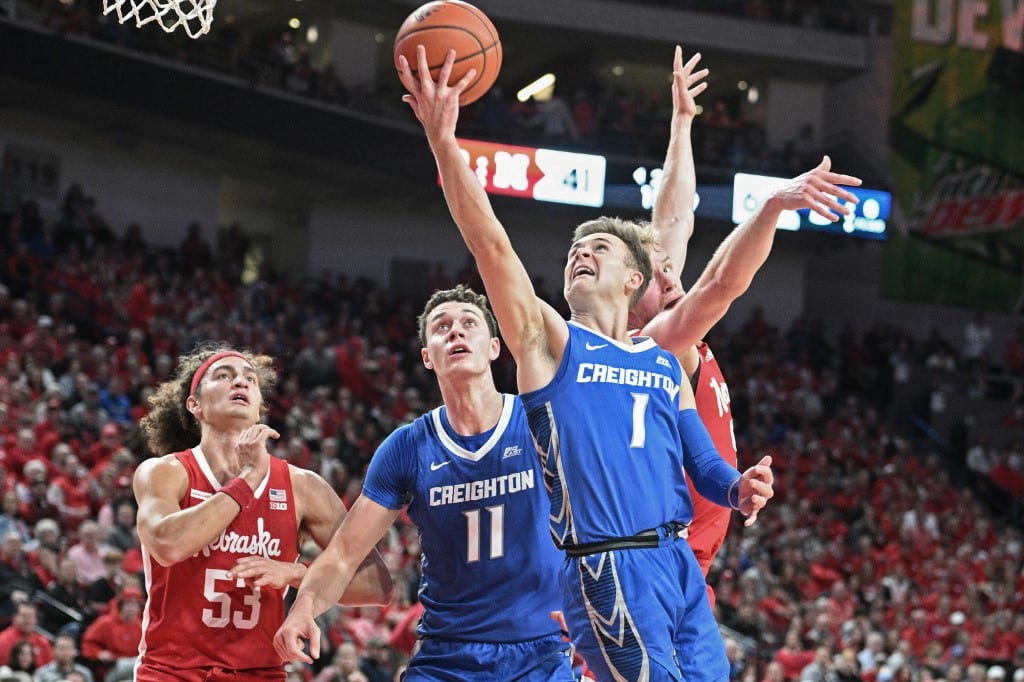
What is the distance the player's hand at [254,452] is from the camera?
175 inches

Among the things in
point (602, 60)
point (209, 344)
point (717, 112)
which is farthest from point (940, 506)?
point (209, 344)

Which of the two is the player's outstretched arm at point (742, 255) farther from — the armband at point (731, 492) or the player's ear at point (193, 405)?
the player's ear at point (193, 405)

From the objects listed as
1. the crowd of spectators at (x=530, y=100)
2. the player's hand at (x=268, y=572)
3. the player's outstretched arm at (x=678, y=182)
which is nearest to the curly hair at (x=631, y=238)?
the player's outstretched arm at (x=678, y=182)

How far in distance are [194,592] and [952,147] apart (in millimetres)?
23131

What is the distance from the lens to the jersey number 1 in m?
4.37

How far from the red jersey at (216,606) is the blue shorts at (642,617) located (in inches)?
51.4

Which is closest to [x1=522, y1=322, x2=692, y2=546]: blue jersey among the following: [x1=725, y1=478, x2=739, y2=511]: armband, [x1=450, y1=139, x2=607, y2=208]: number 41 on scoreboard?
[x1=725, y1=478, x2=739, y2=511]: armband

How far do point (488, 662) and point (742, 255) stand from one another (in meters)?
1.60

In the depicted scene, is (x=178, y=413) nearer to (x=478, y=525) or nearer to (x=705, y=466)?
(x=478, y=525)

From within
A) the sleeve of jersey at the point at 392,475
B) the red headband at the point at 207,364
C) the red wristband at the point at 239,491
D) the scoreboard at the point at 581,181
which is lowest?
the red wristband at the point at 239,491

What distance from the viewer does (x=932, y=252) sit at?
2505 cm

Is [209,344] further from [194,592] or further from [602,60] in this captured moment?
[602,60]

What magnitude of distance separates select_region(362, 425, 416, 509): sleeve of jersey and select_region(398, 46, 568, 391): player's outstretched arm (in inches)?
31.2

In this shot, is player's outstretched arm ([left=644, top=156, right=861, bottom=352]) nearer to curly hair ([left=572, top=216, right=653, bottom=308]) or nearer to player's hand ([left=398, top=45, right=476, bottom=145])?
curly hair ([left=572, top=216, right=653, bottom=308])
